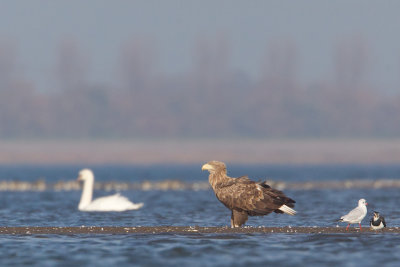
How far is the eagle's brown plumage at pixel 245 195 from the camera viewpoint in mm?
28469

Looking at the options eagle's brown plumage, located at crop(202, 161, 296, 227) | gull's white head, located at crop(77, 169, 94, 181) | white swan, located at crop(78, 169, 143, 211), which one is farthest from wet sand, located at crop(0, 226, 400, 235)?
gull's white head, located at crop(77, 169, 94, 181)

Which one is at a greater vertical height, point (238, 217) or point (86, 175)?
point (86, 175)

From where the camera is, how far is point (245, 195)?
28.5m

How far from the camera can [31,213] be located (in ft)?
145

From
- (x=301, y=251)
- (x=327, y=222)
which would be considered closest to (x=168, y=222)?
(x=327, y=222)

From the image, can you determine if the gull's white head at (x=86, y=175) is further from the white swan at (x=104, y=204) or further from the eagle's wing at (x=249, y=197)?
the eagle's wing at (x=249, y=197)

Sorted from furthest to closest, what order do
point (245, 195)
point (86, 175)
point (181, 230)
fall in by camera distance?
point (86, 175)
point (181, 230)
point (245, 195)

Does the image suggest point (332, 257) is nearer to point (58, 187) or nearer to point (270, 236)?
point (270, 236)

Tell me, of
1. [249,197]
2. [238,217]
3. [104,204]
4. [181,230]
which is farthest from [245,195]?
[104,204]

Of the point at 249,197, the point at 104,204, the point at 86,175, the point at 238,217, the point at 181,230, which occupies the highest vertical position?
the point at 86,175

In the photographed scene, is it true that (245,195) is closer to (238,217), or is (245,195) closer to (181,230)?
(238,217)

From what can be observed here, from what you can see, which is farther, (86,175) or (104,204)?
(86,175)

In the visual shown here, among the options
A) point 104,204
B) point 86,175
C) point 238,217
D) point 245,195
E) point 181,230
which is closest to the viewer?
point 245,195

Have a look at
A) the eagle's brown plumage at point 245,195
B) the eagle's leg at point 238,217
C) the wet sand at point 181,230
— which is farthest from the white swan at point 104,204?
the eagle's brown plumage at point 245,195
